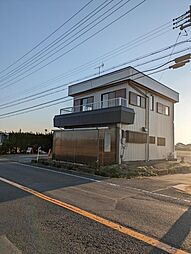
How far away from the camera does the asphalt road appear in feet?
13.2

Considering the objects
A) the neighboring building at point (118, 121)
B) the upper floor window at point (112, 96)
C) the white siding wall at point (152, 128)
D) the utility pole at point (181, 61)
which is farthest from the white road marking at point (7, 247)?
the upper floor window at point (112, 96)

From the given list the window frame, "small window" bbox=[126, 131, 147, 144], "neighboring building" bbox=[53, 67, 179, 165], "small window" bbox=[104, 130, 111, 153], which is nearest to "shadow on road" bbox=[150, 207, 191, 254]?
"small window" bbox=[104, 130, 111, 153]

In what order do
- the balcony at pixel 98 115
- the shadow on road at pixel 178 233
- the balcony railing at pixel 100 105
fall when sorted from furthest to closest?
1. the balcony railing at pixel 100 105
2. the balcony at pixel 98 115
3. the shadow on road at pixel 178 233

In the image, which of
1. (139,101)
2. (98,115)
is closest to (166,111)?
(139,101)

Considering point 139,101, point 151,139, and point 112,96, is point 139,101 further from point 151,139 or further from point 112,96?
point 151,139

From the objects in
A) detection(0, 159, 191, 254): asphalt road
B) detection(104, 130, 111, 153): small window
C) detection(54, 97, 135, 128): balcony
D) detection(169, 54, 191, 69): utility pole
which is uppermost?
detection(169, 54, 191, 69): utility pole

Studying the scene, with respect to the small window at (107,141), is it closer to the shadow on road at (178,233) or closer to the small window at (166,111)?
the small window at (166,111)

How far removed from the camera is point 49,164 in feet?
61.4

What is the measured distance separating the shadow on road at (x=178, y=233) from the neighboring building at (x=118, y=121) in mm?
12806

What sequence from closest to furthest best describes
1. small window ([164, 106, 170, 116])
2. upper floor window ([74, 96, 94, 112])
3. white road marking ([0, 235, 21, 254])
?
white road marking ([0, 235, 21, 254]) < upper floor window ([74, 96, 94, 112]) < small window ([164, 106, 170, 116])

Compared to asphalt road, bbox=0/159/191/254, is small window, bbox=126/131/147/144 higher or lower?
higher

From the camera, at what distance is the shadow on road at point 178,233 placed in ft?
14.1

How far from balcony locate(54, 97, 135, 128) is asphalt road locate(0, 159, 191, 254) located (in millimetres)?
10909

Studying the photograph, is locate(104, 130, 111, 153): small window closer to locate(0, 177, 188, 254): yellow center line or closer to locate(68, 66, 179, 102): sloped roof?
locate(68, 66, 179, 102): sloped roof
